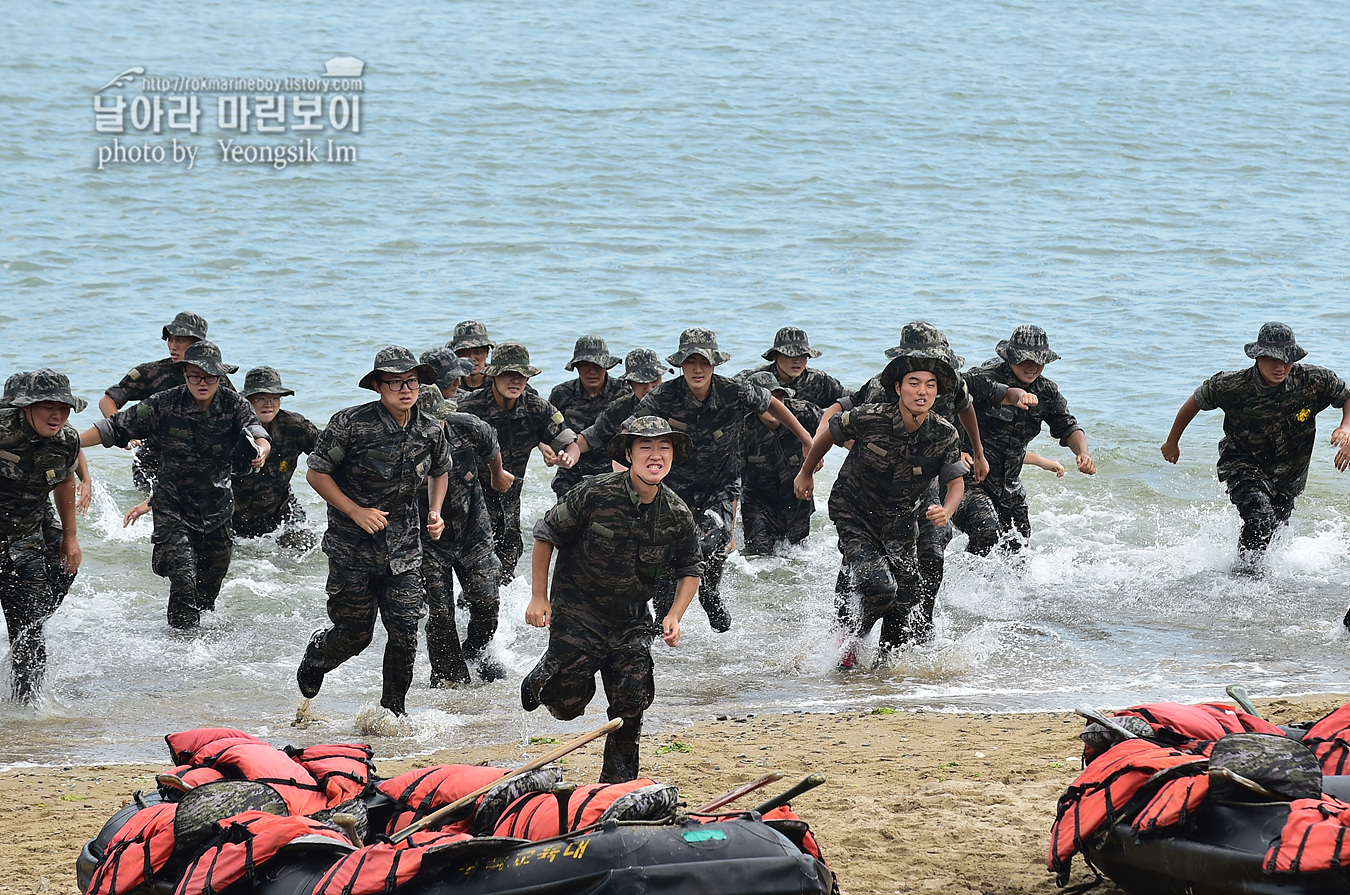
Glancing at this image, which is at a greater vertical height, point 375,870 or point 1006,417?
point 1006,417

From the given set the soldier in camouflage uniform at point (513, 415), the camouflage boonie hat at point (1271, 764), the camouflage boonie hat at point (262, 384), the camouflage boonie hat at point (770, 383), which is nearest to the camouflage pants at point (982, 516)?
the camouflage boonie hat at point (770, 383)

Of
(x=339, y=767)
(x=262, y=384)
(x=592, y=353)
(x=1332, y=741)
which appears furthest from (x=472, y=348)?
(x=1332, y=741)

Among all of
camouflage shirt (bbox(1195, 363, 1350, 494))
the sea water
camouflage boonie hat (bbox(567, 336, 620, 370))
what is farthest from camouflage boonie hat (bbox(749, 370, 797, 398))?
camouflage shirt (bbox(1195, 363, 1350, 494))

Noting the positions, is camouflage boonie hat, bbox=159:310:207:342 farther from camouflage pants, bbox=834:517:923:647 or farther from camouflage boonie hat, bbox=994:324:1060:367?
camouflage boonie hat, bbox=994:324:1060:367

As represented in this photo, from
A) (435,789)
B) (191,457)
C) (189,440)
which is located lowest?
(435,789)

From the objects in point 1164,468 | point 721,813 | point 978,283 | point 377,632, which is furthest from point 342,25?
point 721,813

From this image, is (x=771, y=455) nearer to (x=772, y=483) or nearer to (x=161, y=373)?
(x=772, y=483)

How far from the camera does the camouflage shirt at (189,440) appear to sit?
9.91m

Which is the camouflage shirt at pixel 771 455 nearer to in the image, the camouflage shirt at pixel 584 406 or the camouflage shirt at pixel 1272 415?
the camouflage shirt at pixel 584 406

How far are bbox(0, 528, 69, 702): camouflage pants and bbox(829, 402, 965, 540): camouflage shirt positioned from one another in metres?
4.73

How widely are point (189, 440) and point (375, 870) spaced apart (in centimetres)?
618

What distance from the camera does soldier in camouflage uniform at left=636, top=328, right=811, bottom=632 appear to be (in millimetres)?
9992

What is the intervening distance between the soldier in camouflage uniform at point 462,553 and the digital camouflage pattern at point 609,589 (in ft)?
6.88

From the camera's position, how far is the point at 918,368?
8617mm
